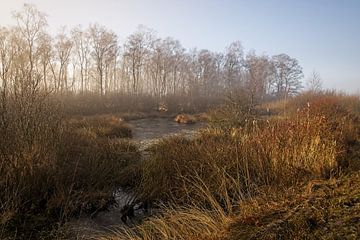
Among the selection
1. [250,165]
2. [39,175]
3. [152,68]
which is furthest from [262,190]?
[152,68]

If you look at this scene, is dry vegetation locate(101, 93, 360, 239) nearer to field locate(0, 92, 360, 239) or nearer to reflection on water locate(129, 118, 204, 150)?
field locate(0, 92, 360, 239)

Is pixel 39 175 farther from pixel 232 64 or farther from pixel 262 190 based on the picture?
pixel 232 64

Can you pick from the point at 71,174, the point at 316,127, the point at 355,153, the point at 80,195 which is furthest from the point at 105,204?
the point at 355,153

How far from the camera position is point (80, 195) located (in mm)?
4953

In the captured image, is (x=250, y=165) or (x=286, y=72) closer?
(x=250, y=165)

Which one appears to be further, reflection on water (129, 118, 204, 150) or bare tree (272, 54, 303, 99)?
bare tree (272, 54, 303, 99)

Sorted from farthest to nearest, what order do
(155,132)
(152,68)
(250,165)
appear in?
1. (152,68)
2. (155,132)
3. (250,165)

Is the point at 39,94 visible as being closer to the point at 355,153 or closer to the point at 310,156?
the point at 310,156

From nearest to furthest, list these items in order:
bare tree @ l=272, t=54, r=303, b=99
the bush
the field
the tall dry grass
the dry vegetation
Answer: the dry vegetation → the field → the tall dry grass → the bush → bare tree @ l=272, t=54, r=303, b=99

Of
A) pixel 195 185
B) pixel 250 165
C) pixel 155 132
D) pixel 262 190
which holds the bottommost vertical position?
pixel 155 132

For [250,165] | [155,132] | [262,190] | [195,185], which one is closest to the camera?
[262,190]

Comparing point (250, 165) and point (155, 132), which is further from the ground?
point (250, 165)

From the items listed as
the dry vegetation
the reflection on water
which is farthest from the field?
the reflection on water

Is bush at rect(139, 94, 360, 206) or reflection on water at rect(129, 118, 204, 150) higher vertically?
bush at rect(139, 94, 360, 206)
